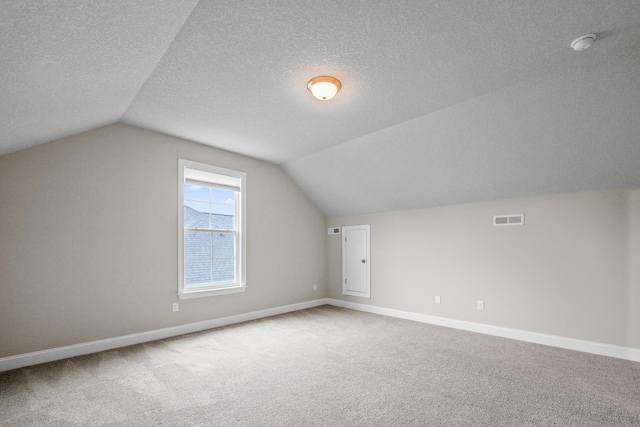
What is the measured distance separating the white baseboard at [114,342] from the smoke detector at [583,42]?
16.5 feet

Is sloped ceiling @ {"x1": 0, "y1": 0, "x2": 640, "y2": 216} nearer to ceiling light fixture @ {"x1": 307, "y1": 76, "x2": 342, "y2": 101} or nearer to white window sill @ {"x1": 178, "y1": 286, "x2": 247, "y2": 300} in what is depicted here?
ceiling light fixture @ {"x1": 307, "y1": 76, "x2": 342, "y2": 101}

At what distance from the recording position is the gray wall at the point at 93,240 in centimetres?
322

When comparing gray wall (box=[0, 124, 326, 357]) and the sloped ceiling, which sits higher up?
the sloped ceiling

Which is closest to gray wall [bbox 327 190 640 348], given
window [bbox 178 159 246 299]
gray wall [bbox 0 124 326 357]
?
window [bbox 178 159 246 299]

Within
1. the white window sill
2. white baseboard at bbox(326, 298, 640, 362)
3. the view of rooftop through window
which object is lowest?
white baseboard at bbox(326, 298, 640, 362)

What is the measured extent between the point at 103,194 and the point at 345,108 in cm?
305

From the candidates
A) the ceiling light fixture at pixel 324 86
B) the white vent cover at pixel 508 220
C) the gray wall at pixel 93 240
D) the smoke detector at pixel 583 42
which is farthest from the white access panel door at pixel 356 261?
the smoke detector at pixel 583 42

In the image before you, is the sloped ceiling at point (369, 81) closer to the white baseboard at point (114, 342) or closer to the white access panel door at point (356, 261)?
the white access panel door at point (356, 261)

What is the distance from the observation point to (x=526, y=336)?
4020 millimetres

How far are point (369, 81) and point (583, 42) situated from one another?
61.7 inches

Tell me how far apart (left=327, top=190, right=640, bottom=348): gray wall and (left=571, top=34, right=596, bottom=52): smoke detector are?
2.10 m

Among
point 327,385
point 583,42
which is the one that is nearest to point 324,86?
point 583,42

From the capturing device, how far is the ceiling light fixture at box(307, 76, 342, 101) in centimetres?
280

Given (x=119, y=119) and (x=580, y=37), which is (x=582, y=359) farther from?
(x=119, y=119)
